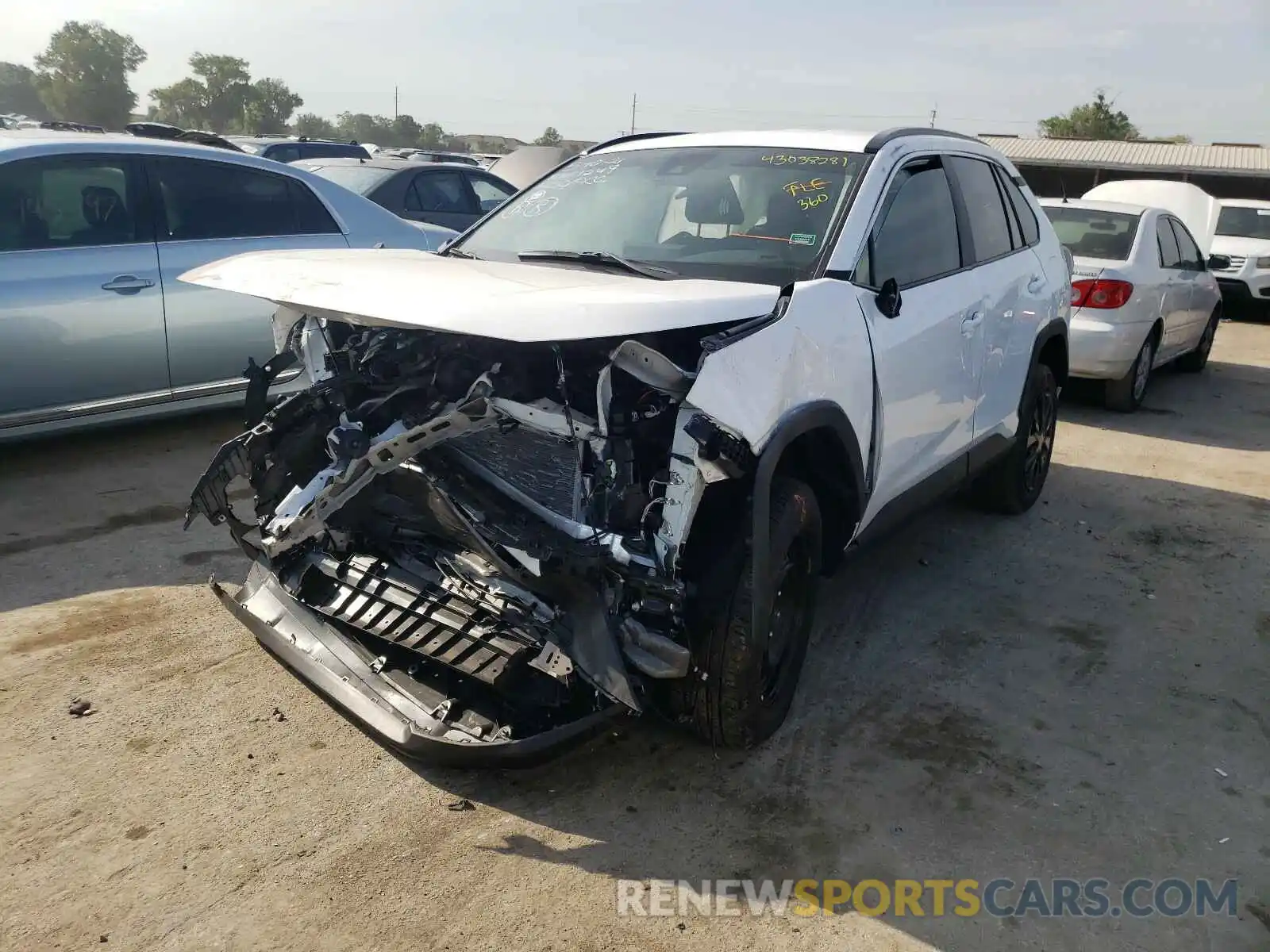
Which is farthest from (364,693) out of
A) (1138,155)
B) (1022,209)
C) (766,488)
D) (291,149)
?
(1138,155)

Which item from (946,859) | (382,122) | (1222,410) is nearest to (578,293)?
(946,859)

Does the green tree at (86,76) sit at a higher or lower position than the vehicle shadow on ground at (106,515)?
higher

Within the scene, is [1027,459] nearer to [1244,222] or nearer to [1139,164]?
[1244,222]

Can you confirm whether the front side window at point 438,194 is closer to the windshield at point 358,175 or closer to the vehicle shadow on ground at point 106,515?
the windshield at point 358,175

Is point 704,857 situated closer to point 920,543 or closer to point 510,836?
point 510,836

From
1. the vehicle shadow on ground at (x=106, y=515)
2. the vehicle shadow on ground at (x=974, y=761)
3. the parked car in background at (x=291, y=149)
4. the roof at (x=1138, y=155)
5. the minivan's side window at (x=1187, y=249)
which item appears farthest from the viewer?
the roof at (x=1138, y=155)

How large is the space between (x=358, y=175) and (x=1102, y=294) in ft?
21.4

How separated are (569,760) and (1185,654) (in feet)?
8.93

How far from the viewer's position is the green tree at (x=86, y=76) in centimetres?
6166

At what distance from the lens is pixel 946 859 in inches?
115

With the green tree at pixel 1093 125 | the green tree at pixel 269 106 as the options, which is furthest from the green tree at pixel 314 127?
the green tree at pixel 1093 125

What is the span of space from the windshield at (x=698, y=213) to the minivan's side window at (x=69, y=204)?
7.85 feet

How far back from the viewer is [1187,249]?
9.77 meters

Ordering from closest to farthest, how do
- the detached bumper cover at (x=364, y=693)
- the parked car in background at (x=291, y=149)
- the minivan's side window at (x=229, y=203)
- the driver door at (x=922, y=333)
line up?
the detached bumper cover at (x=364, y=693)
the driver door at (x=922, y=333)
the minivan's side window at (x=229, y=203)
the parked car in background at (x=291, y=149)
